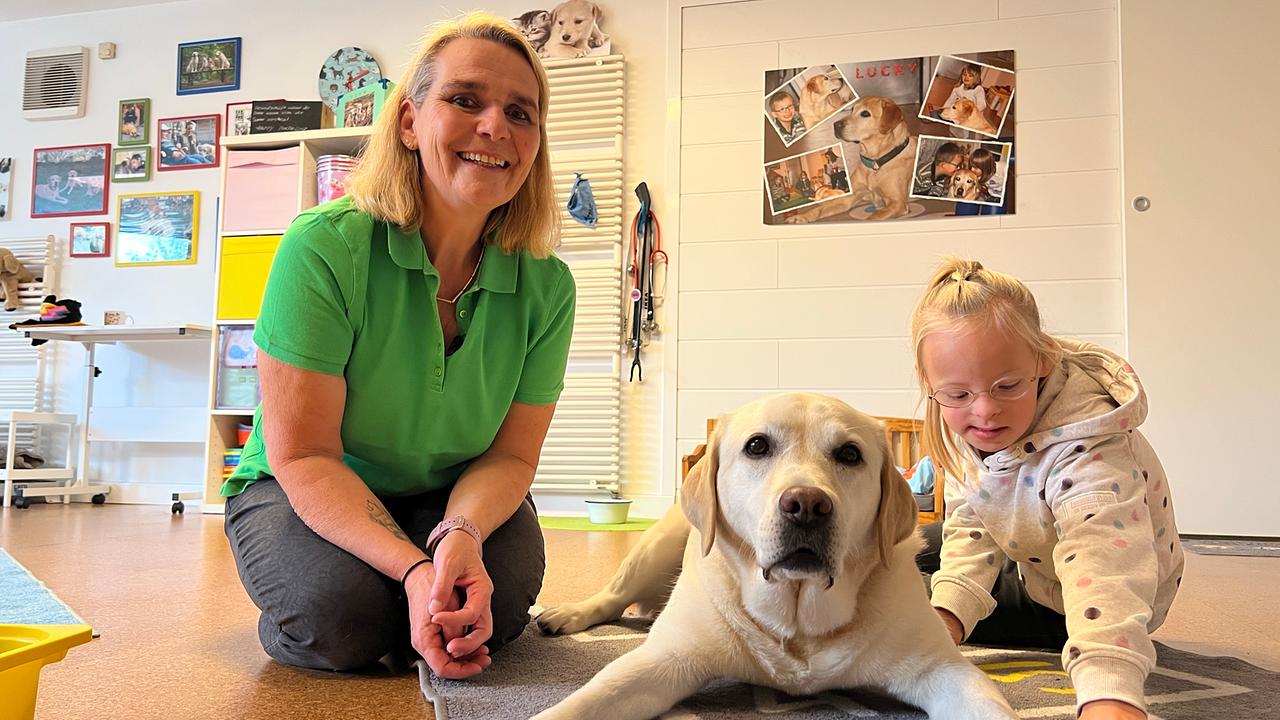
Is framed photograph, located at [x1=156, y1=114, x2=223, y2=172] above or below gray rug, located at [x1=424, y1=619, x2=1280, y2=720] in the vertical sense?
above

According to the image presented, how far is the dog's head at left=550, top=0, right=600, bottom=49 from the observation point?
509 centimetres

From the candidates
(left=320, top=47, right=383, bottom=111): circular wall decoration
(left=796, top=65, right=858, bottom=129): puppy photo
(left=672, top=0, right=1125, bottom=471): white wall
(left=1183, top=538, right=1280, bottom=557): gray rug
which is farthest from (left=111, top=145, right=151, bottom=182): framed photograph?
(left=1183, top=538, right=1280, bottom=557): gray rug

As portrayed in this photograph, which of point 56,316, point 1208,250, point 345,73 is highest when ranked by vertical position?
point 345,73

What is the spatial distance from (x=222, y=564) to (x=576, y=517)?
2266 mm

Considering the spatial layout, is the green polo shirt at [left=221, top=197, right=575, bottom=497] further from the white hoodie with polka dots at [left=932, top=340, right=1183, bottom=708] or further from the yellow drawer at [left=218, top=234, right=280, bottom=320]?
the yellow drawer at [left=218, top=234, right=280, bottom=320]

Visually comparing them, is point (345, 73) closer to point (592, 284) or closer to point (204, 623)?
point (592, 284)

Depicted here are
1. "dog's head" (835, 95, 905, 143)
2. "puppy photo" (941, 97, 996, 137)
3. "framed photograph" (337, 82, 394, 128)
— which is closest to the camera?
"puppy photo" (941, 97, 996, 137)

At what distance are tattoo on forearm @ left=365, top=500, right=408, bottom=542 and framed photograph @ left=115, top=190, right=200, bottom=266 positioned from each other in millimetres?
4867

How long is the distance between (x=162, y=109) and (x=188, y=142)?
31 centimetres

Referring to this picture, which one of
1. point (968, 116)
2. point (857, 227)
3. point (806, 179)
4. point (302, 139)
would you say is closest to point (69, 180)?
point (302, 139)

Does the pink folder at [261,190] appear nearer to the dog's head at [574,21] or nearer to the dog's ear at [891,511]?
the dog's head at [574,21]

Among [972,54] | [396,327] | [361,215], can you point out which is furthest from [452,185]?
[972,54]

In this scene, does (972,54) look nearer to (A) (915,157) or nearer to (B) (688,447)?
(A) (915,157)

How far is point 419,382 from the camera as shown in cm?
159
